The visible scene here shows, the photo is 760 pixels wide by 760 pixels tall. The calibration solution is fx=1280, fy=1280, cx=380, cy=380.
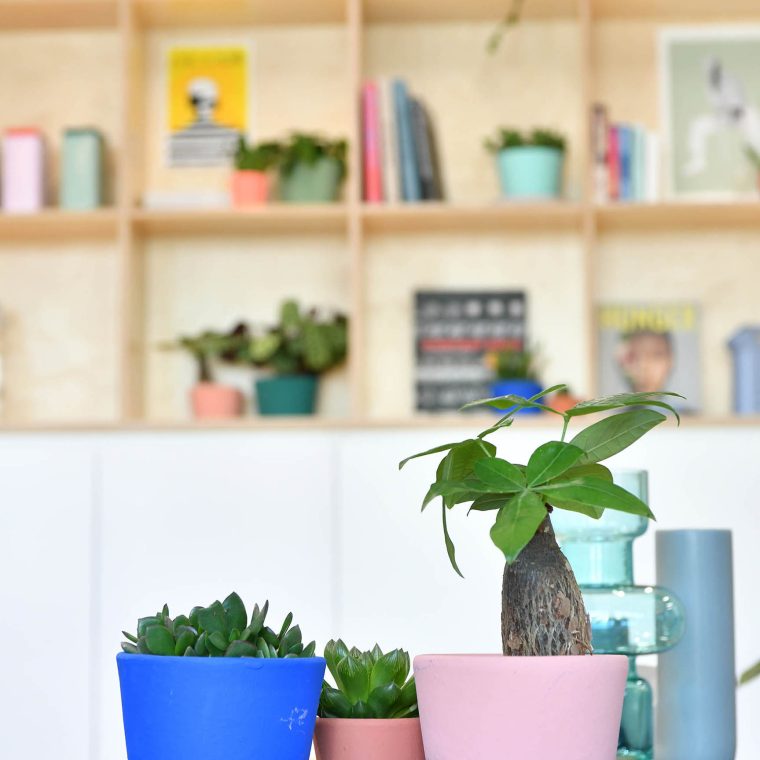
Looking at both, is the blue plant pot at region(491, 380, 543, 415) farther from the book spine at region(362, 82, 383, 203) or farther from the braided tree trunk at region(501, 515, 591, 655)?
the braided tree trunk at region(501, 515, 591, 655)

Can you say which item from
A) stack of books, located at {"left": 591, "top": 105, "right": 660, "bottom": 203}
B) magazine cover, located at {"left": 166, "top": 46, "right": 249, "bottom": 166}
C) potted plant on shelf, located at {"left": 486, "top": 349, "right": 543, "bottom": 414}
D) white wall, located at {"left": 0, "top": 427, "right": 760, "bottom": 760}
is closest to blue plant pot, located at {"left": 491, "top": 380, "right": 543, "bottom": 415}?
potted plant on shelf, located at {"left": 486, "top": 349, "right": 543, "bottom": 414}

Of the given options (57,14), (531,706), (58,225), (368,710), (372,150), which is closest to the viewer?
(531,706)

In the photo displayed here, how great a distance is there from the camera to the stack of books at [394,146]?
306 centimetres

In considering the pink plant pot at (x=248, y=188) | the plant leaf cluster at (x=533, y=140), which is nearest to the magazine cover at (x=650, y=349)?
the plant leaf cluster at (x=533, y=140)

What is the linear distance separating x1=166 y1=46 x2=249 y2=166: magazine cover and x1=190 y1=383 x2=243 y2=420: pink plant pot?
23.9 inches

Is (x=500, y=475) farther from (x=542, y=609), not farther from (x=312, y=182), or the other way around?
(x=312, y=182)

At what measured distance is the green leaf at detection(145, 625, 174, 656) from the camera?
0.67 meters

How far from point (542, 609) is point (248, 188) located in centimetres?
255

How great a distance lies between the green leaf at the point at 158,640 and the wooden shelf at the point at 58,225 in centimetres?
254

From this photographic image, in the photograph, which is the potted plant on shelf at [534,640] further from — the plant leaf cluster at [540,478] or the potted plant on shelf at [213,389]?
the potted plant on shelf at [213,389]

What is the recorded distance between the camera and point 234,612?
693mm

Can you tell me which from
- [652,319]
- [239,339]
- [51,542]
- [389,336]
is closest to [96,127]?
[239,339]

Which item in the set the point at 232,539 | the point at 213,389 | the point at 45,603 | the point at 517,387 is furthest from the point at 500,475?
the point at 213,389

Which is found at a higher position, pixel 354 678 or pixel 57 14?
pixel 57 14
